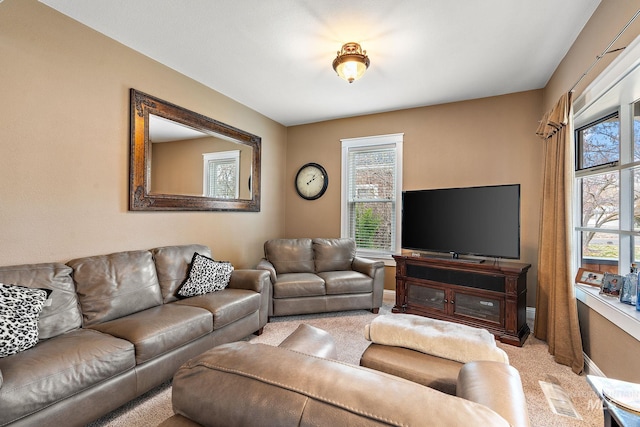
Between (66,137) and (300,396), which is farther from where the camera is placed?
(66,137)

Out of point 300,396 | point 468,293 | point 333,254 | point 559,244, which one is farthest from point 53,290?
point 559,244

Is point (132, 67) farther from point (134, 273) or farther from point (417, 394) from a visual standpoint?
point (417, 394)

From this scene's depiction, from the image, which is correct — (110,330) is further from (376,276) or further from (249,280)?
(376,276)

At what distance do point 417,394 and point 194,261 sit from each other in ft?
9.04

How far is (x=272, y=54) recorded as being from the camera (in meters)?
2.81

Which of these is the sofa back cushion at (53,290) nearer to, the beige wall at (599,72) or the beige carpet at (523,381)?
the beige carpet at (523,381)

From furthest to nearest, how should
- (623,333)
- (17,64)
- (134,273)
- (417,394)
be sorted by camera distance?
(134,273) < (17,64) < (623,333) < (417,394)

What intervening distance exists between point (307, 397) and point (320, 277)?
316 cm

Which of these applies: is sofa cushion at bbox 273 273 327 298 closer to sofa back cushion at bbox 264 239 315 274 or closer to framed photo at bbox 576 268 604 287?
sofa back cushion at bbox 264 239 315 274

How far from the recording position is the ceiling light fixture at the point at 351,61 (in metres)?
2.50

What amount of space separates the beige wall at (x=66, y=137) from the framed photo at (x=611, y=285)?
3831 millimetres

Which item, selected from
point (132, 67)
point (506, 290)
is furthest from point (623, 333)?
point (132, 67)

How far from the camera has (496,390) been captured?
30.3 inches

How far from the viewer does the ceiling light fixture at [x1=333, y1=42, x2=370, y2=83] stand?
250cm
